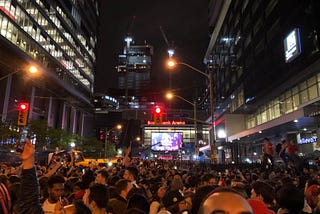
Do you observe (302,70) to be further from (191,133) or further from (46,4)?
(191,133)

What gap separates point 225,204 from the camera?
5.46 ft

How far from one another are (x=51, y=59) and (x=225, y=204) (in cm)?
6596

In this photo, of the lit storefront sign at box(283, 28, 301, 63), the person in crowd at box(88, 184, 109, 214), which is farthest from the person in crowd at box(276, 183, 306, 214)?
the lit storefront sign at box(283, 28, 301, 63)

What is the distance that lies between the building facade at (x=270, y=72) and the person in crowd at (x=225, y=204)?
19541 millimetres

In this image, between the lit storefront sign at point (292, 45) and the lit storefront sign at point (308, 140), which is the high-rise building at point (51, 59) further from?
the lit storefront sign at point (308, 140)

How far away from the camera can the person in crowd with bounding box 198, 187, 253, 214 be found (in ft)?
5.41

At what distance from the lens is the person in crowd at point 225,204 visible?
1.65m

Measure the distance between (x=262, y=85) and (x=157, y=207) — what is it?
3747 centimetres

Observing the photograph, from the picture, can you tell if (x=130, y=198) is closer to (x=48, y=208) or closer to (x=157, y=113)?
(x=48, y=208)

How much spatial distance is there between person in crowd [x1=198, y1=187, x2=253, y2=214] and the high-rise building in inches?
1122

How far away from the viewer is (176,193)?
499 cm

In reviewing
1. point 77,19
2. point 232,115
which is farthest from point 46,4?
point 232,115

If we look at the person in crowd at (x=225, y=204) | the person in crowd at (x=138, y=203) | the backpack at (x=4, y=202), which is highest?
the person in crowd at (x=225, y=204)

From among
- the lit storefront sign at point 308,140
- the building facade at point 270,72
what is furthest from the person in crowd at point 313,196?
the lit storefront sign at point 308,140
